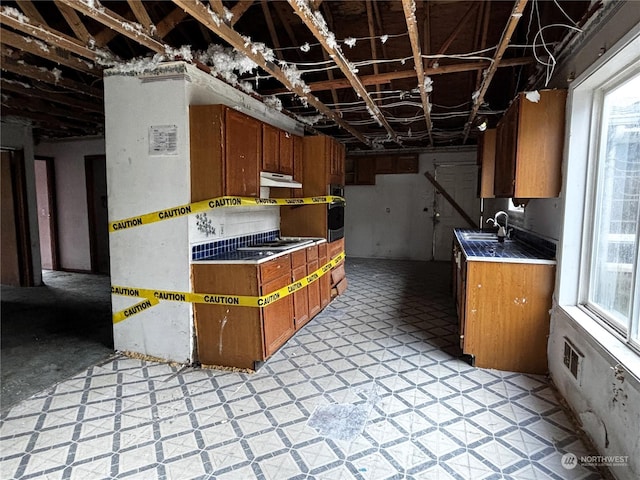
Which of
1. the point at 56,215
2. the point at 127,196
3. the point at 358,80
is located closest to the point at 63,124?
the point at 56,215

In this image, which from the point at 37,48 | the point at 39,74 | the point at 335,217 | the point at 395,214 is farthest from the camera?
the point at 395,214

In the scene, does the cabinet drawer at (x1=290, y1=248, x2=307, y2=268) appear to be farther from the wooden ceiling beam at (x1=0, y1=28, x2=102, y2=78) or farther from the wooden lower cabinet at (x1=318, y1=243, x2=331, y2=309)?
the wooden ceiling beam at (x1=0, y1=28, x2=102, y2=78)

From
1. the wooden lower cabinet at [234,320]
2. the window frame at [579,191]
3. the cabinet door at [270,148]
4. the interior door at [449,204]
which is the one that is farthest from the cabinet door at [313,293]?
the interior door at [449,204]

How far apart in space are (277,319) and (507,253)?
2.06 meters

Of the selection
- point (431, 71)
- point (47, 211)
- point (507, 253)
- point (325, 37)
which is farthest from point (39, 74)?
point (47, 211)

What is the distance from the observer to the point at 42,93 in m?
4.00

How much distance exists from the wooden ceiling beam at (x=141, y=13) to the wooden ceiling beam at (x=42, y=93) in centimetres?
225

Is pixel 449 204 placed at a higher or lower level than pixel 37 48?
lower

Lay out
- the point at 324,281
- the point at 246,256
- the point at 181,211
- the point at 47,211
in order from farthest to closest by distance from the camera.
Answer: the point at 47,211 < the point at 324,281 < the point at 246,256 < the point at 181,211

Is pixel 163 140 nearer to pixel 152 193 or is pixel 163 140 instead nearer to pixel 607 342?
pixel 152 193

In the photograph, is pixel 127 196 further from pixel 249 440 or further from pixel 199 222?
pixel 249 440

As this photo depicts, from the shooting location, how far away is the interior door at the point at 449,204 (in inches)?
301

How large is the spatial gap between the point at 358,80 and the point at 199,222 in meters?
1.90

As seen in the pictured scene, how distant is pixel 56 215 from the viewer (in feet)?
22.3
